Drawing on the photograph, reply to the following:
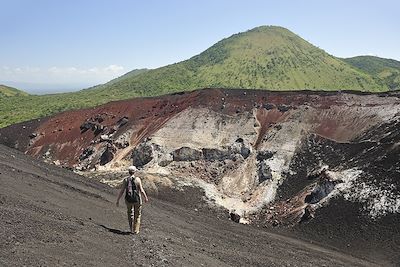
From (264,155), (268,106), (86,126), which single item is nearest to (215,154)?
(264,155)

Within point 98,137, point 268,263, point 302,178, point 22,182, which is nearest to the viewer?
point 268,263

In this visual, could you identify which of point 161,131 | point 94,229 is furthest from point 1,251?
point 161,131

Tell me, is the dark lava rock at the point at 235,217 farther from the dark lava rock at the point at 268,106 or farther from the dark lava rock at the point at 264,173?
the dark lava rock at the point at 268,106

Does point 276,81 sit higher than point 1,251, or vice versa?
point 276,81

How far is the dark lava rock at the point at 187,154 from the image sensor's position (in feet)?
134

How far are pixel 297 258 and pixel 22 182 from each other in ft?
40.3

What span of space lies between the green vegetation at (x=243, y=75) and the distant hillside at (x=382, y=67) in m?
6.77

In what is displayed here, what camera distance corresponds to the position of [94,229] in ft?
49.4

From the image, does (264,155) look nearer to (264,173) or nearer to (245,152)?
(245,152)

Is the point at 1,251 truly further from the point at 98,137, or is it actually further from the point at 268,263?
the point at 98,137

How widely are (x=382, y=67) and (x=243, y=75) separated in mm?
75457

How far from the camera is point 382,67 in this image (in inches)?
6732

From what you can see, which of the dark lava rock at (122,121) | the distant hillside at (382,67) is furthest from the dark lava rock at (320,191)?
the distant hillside at (382,67)

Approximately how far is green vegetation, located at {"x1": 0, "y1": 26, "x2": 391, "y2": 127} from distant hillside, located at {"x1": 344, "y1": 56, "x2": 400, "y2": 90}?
22.2 ft
